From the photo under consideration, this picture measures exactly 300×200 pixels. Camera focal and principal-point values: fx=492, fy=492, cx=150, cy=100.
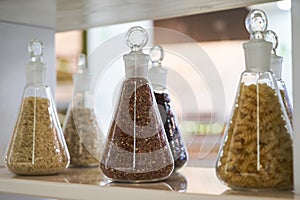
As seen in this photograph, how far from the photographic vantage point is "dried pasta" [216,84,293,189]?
1.51 ft

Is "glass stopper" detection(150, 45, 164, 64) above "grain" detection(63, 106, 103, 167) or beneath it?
above

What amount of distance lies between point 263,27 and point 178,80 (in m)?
0.30

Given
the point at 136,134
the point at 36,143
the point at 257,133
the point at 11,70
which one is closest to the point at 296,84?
the point at 257,133

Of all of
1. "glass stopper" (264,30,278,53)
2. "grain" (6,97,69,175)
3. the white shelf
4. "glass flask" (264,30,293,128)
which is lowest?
the white shelf

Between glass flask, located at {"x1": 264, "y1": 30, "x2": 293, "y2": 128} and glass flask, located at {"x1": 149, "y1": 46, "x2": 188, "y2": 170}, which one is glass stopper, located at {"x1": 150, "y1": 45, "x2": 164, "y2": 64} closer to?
glass flask, located at {"x1": 149, "y1": 46, "x2": 188, "y2": 170}

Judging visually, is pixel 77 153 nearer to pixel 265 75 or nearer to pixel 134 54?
pixel 134 54

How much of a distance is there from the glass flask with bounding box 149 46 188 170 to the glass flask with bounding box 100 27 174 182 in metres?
0.07

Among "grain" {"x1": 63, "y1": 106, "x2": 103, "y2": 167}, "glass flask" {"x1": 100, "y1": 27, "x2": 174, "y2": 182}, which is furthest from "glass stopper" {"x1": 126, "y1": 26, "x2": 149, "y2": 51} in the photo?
"grain" {"x1": 63, "y1": 106, "x2": 103, "y2": 167}

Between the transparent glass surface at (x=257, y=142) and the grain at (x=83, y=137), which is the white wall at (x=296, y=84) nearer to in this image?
the transparent glass surface at (x=257, y=142)

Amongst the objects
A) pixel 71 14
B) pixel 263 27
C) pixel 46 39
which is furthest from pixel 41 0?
pixel 263 27

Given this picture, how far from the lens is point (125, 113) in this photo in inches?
22.5

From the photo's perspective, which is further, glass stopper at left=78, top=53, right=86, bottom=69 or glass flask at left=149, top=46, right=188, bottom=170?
glass stopper at left=78, top=53, right=86, bottom=69

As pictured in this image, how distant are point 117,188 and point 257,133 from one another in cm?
15

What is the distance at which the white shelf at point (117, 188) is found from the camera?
46 cm
